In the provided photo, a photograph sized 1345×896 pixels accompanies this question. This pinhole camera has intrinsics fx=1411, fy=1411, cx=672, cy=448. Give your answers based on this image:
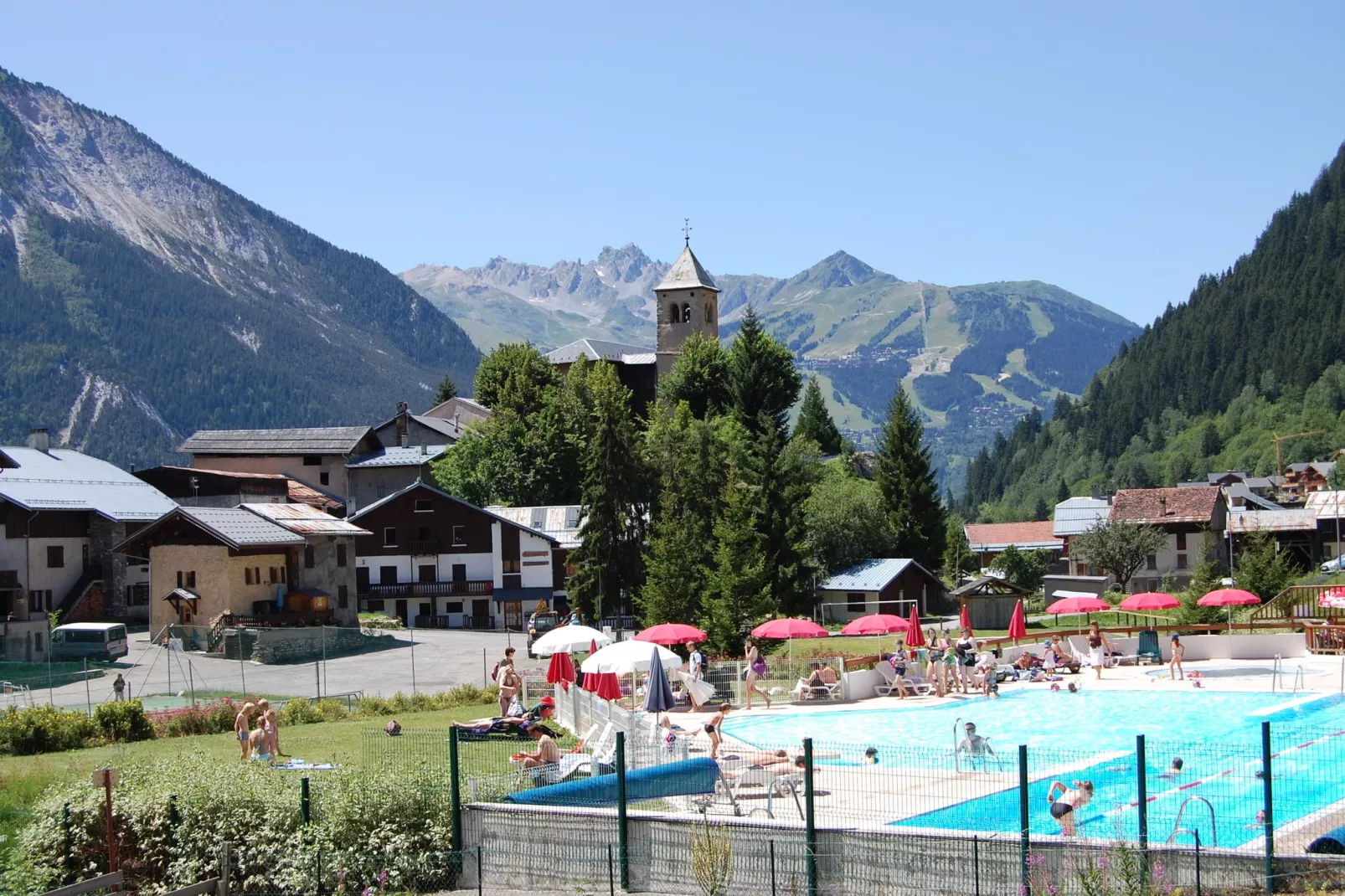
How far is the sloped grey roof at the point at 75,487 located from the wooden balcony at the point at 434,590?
1112 cm

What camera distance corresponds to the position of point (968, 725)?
909 inches

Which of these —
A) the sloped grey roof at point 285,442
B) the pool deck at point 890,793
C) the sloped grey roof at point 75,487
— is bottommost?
the pool deck at point 890,793

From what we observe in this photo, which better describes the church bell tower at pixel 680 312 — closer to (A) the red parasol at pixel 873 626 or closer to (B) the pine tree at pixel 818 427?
(B) the pine tree at pixel 818 427

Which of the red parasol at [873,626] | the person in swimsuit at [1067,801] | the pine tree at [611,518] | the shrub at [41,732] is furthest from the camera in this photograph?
the pine tree at [611,518]

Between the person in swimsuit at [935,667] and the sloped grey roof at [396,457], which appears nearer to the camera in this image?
the person in swimsuit at [935,667]

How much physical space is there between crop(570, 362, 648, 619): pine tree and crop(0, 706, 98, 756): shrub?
38.5m

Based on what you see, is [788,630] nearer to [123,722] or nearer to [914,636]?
[914,636]

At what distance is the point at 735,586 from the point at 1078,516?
78214 mm

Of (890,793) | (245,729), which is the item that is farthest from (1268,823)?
(245,729)

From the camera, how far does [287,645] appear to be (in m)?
46.4

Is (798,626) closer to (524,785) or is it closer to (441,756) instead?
(441,756)

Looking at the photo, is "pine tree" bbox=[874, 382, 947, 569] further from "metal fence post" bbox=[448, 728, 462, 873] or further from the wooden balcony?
"metal fence post" bbox=[448, 728, 462, 873]

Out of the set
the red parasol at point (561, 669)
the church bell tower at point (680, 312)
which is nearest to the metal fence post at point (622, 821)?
the red parasol at point (561, 669)

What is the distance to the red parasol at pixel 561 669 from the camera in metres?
31.7
